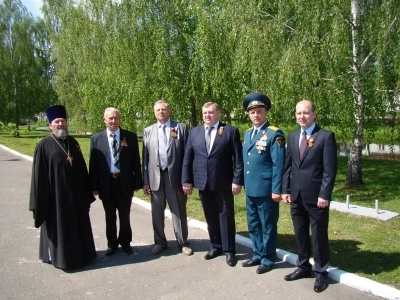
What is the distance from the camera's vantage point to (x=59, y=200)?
15.2 ft

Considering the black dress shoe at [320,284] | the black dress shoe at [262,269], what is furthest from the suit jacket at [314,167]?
the black dress shoe at [262,269]

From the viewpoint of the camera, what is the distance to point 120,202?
505cm

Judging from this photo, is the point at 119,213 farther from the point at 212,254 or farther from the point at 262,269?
Answer: the point at 262,269

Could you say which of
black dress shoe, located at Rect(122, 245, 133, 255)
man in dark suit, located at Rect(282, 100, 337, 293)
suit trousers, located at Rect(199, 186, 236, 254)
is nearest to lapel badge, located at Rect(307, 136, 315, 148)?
man in dark suit, located at Rect(282, 100, 337, 293)

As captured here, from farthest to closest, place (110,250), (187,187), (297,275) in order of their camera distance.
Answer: (110,250)
(187,187)
(297,275)

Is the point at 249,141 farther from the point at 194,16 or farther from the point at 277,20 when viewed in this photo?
the point at 194,16

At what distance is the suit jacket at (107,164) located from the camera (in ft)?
16.4

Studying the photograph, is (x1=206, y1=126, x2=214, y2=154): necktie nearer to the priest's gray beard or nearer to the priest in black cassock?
A: the priest in black cassock

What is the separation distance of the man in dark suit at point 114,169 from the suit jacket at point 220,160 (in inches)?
35.2

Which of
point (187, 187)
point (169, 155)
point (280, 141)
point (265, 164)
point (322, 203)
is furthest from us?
point (169, 155)

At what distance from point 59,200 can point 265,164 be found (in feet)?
8.02

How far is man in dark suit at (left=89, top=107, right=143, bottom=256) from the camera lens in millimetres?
5004

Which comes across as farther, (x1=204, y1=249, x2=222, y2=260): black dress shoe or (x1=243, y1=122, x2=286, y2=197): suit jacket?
(x1=204, y1=249, x2=222, y2=260): black dress shoe

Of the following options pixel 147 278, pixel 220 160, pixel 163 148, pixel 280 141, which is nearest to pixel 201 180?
pixel 220 160
